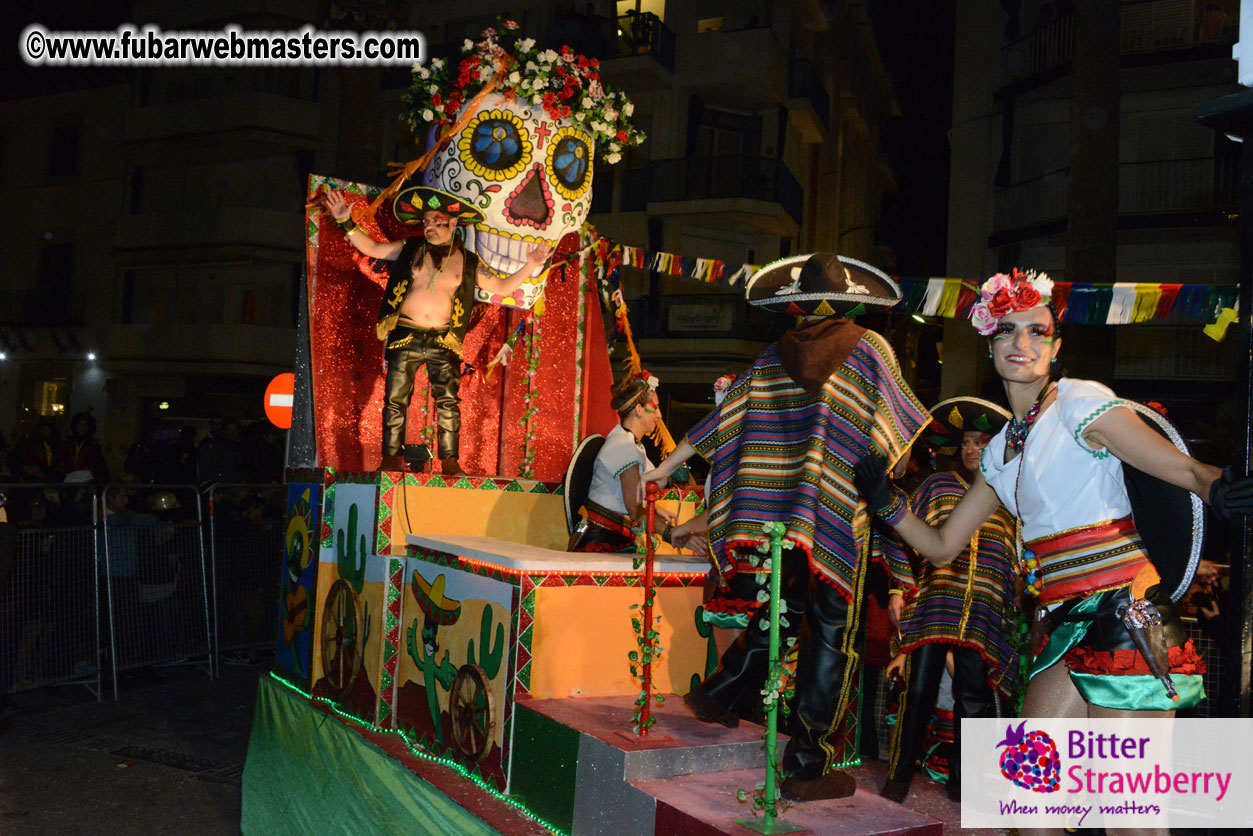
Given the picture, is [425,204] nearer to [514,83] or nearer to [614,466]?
[514,83]

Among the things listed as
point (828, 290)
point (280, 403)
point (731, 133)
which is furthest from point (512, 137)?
point (731, 133)

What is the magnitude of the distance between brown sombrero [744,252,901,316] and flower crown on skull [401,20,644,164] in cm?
332

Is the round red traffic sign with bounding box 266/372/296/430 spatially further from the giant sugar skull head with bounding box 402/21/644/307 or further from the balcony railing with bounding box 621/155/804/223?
the balcony railing with bounding box 621/155/804/223

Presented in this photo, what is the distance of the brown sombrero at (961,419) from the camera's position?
17.1 ft

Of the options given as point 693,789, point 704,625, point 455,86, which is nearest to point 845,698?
point 693,789

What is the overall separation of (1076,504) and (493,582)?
2.42 metres

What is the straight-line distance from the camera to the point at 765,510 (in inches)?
155

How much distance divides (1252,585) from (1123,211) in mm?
18428

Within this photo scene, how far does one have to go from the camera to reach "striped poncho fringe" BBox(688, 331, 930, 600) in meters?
3.86

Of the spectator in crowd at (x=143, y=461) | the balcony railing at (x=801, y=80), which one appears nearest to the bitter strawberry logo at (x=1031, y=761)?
the spectator in crowd at (x=143, y=461)

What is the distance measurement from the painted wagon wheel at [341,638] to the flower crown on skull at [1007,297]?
12.2 ft

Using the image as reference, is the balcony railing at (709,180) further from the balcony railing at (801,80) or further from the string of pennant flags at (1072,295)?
the string of pennant flags at (1072,295)

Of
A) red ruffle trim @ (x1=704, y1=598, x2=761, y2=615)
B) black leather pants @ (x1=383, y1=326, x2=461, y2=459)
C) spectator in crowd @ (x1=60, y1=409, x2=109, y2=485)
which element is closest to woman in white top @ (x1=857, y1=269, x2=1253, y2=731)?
red ruffle trim @ (x1=704, y1=598, x2=761, y2=615)

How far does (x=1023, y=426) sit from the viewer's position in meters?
3.20
